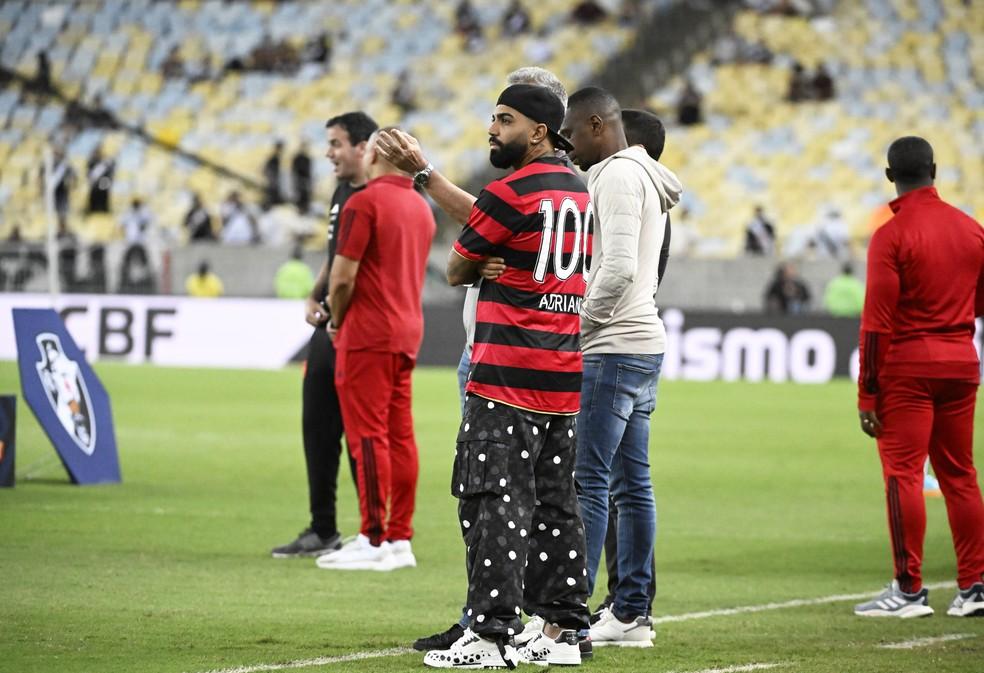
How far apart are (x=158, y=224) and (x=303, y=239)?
3647mm

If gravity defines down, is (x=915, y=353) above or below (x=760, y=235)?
below

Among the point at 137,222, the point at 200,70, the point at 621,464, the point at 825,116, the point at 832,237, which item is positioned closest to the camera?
the point at 621,464

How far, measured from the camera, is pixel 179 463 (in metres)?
14.6

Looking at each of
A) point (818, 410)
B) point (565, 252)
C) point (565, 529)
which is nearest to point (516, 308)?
point (565, 252)

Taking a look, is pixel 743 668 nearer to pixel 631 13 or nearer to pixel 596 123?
pixel 596 123

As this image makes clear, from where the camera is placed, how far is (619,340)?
710 cm

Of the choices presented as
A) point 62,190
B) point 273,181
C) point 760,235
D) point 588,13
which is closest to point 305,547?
point 760,235

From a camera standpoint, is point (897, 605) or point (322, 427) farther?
point (322, 427)

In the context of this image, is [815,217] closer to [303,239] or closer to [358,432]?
[303,239]

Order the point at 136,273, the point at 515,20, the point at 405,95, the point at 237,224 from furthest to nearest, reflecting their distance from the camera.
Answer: the point at 515,20
the point at 405,95
the point at 237,224
the point at 136,273

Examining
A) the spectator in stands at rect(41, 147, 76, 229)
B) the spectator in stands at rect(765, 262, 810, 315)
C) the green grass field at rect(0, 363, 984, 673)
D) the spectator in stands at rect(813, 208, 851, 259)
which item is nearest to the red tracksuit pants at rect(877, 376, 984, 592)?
the green grass field at rect(0, 363, 984, 673)

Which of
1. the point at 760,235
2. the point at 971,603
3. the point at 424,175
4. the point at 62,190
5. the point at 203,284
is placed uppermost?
the point at 62,190

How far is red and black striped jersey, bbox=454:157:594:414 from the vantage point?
6270mm

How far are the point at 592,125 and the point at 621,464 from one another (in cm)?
147
